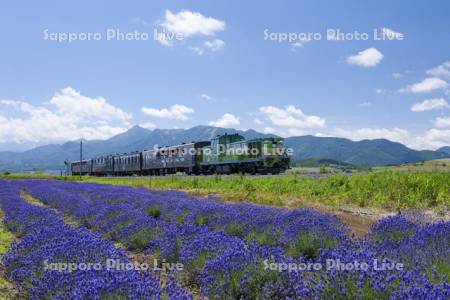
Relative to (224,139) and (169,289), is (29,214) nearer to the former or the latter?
(169,289)

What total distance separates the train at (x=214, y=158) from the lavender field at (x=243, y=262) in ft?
63.9

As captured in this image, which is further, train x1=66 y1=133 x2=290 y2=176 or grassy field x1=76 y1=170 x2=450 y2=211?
train x1=66 y1=133 x2=290 y2=176

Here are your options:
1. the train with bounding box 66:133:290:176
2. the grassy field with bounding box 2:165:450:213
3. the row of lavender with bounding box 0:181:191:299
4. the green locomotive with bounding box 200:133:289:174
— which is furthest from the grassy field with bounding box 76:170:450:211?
the train with bounding box 66:133:290:176

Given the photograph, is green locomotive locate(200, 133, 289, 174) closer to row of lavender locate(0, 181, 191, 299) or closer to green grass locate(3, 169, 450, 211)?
green grass locate(3, 169, 450, 211)

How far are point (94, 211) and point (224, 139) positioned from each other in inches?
865

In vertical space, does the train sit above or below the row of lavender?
above

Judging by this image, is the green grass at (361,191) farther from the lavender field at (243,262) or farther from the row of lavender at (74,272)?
the row of lavender at (74,272)

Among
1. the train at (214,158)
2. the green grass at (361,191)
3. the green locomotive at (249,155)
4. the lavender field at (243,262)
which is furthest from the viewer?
the train at (214,158)

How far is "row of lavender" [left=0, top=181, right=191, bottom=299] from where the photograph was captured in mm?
3542

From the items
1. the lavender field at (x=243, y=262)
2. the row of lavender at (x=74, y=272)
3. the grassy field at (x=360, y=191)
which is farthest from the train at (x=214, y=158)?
the row of lavender at (x=74, y=272)

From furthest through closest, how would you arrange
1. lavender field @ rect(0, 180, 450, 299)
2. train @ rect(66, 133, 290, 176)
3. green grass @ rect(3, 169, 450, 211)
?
Result: train @ rect(66, 133, 290, 176) < green grass @ rect(3, 169, 450, 211) < lavender field @ rect(0, 180, 450, 299)

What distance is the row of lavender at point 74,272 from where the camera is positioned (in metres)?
3.54

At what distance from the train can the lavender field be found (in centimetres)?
1948

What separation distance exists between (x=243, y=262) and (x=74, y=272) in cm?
170
